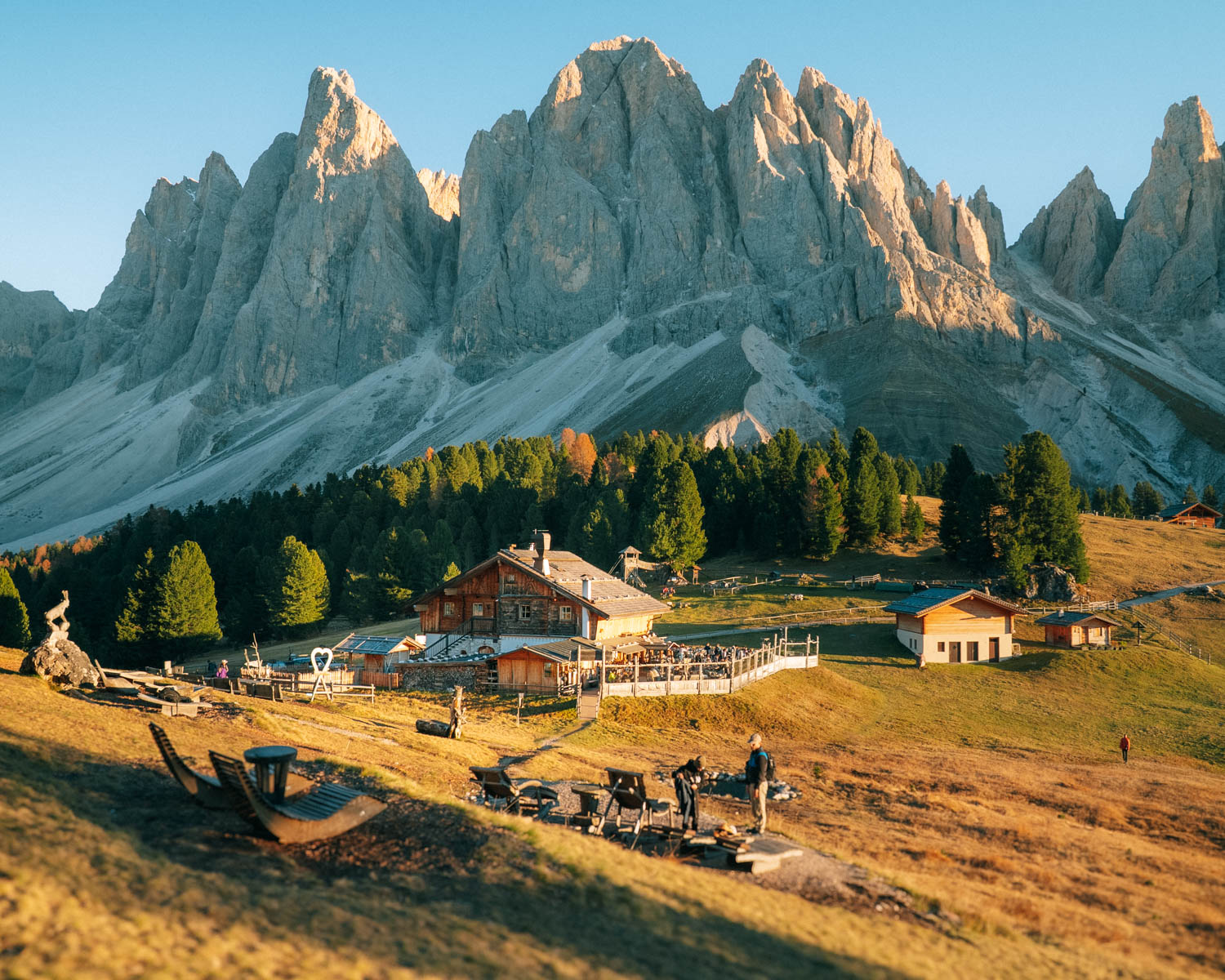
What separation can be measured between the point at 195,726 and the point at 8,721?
4468mm

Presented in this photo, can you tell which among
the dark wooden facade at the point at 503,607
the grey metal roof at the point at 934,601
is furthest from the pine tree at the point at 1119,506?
the dark wooden facade at the point at 503,607

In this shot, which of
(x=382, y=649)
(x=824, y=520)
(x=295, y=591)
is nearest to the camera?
(x=382, y=649)

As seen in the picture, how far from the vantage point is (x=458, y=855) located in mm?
15156

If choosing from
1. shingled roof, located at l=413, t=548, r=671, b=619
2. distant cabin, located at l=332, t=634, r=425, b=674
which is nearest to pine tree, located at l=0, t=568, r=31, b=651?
distant cabin, located at l=332, t=634, r=425, b=674

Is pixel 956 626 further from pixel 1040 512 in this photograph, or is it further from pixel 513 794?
pixel 513 794

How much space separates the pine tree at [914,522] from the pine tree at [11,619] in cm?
7507

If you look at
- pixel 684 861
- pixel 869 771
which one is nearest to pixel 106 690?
pixel 684 861

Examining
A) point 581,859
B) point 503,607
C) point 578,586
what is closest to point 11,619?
point 503,607

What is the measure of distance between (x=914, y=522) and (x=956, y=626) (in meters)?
35.5

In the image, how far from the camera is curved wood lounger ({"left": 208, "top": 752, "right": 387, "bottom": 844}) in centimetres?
1459

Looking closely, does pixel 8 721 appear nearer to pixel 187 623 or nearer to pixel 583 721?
pixel 583 721

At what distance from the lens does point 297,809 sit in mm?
15438

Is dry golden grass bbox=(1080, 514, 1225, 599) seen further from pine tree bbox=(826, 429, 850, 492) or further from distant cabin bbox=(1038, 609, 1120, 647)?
pine tree bbox=(826, 429, 850, 492)

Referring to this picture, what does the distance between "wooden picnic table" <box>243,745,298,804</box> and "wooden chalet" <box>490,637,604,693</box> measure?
27.4 meters
